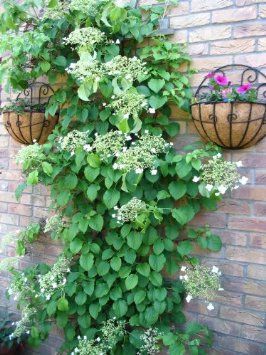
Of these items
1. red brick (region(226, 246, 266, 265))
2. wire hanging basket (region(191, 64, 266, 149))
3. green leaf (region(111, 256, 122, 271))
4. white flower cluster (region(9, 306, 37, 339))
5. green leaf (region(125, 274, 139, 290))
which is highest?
wire hanging basket (region(191, 64, 266, 149))

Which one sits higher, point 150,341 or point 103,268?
point 103,268

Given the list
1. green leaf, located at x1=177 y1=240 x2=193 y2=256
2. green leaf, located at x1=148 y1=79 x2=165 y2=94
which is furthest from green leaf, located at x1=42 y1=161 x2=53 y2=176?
green leaf, located at x1=177 y1=240 x2=193 y2=256

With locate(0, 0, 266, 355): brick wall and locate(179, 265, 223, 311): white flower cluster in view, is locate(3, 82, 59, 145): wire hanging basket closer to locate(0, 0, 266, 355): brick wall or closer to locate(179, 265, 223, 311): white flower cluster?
locate(0, 0, 266, 355): brick wall

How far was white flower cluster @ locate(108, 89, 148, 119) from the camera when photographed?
1.92m

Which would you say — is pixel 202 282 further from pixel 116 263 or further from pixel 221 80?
pixel 221 80

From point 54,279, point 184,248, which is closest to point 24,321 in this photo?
point 54,279

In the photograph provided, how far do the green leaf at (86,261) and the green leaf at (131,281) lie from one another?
0.72ft

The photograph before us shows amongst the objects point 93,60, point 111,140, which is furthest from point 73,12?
point 111,140

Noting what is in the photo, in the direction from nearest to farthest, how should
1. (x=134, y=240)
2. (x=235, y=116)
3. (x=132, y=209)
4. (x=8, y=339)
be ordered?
(x=235, y=116), (x=132, y=209), (x=134, y=240), (x=8, y=339)

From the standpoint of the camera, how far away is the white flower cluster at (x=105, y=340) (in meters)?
2.07

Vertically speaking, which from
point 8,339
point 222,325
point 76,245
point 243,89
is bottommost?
point 8,339

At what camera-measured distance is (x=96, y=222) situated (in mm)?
2141

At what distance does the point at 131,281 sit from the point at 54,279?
1.46 feet

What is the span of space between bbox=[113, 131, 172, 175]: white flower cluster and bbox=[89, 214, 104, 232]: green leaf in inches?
12.7
